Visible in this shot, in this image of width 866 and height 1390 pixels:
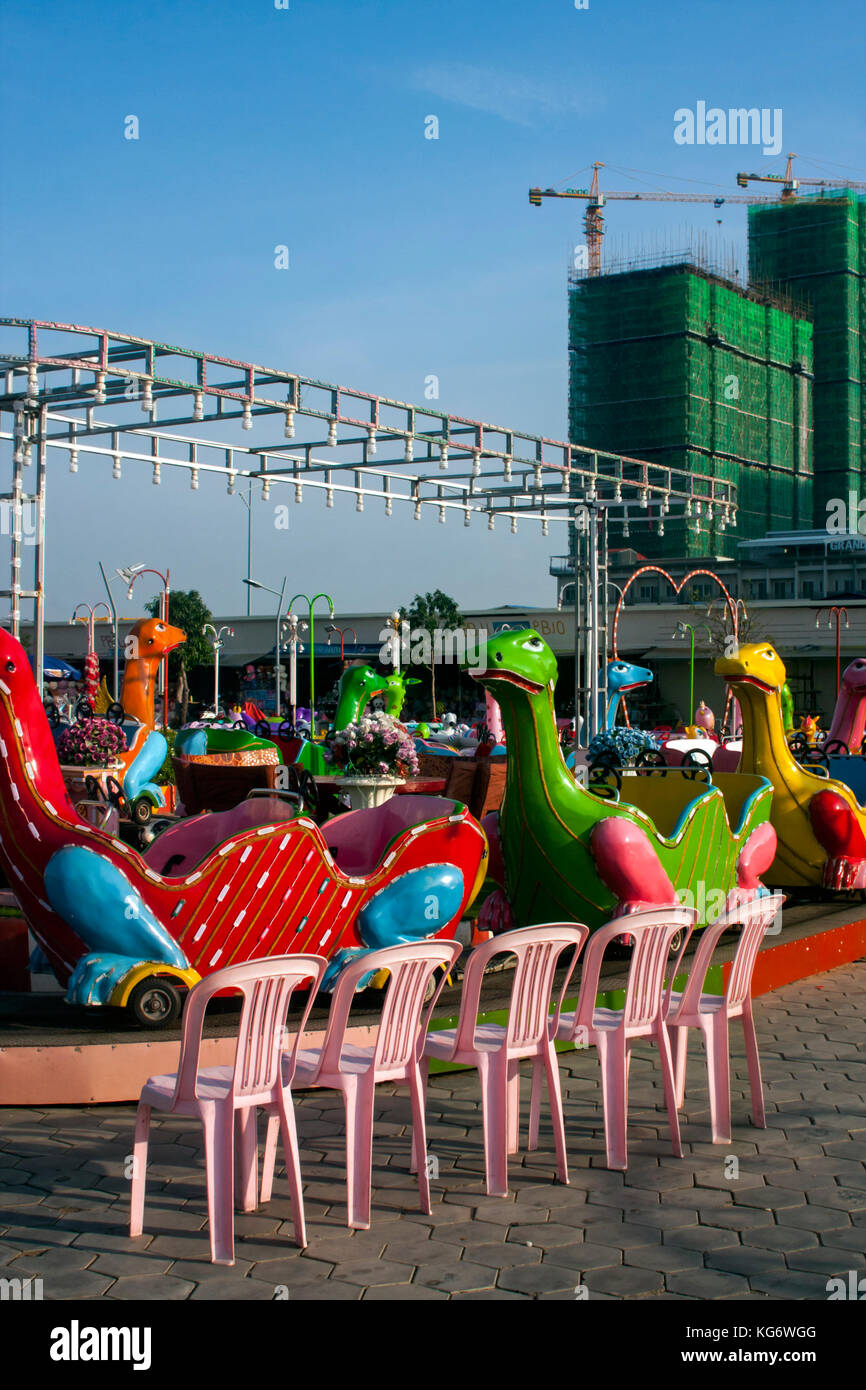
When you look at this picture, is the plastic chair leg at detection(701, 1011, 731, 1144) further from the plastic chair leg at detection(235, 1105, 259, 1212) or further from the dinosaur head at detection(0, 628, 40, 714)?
the dinosaur head at detection(0, 628, 40, 714)

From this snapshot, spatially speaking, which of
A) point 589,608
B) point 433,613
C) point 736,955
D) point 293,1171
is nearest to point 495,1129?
point 293,1171

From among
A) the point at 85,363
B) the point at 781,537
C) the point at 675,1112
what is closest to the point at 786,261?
the point at 781,537

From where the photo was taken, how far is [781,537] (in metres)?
67.4

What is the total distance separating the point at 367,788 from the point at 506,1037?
247 inches

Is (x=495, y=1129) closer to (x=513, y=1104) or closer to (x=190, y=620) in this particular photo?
(x=513, y=1104)

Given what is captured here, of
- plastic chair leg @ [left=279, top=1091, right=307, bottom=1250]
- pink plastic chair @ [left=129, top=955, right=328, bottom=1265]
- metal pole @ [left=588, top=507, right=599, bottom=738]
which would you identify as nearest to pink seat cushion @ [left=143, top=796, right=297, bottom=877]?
pink plastic chair @ [left=129, top=955, right=328, bottom=1265]

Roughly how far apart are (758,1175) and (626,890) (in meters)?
2.40

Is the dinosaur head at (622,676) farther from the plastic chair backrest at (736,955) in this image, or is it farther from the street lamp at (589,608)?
the plastic chair backrest at (736,955)

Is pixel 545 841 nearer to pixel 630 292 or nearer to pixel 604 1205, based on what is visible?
pixel 604 1205

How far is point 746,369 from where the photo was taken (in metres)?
78.6

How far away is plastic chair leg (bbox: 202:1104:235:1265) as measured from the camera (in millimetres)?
3900

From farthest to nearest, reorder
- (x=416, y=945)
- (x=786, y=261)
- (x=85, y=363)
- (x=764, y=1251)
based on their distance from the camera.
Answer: (x=786, y=261) < (x=85, y=363) < (x=416, y=945) < (x=764, y=1251)

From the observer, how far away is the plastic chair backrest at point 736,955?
511 centimetres

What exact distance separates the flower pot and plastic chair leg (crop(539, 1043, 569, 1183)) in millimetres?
6000
